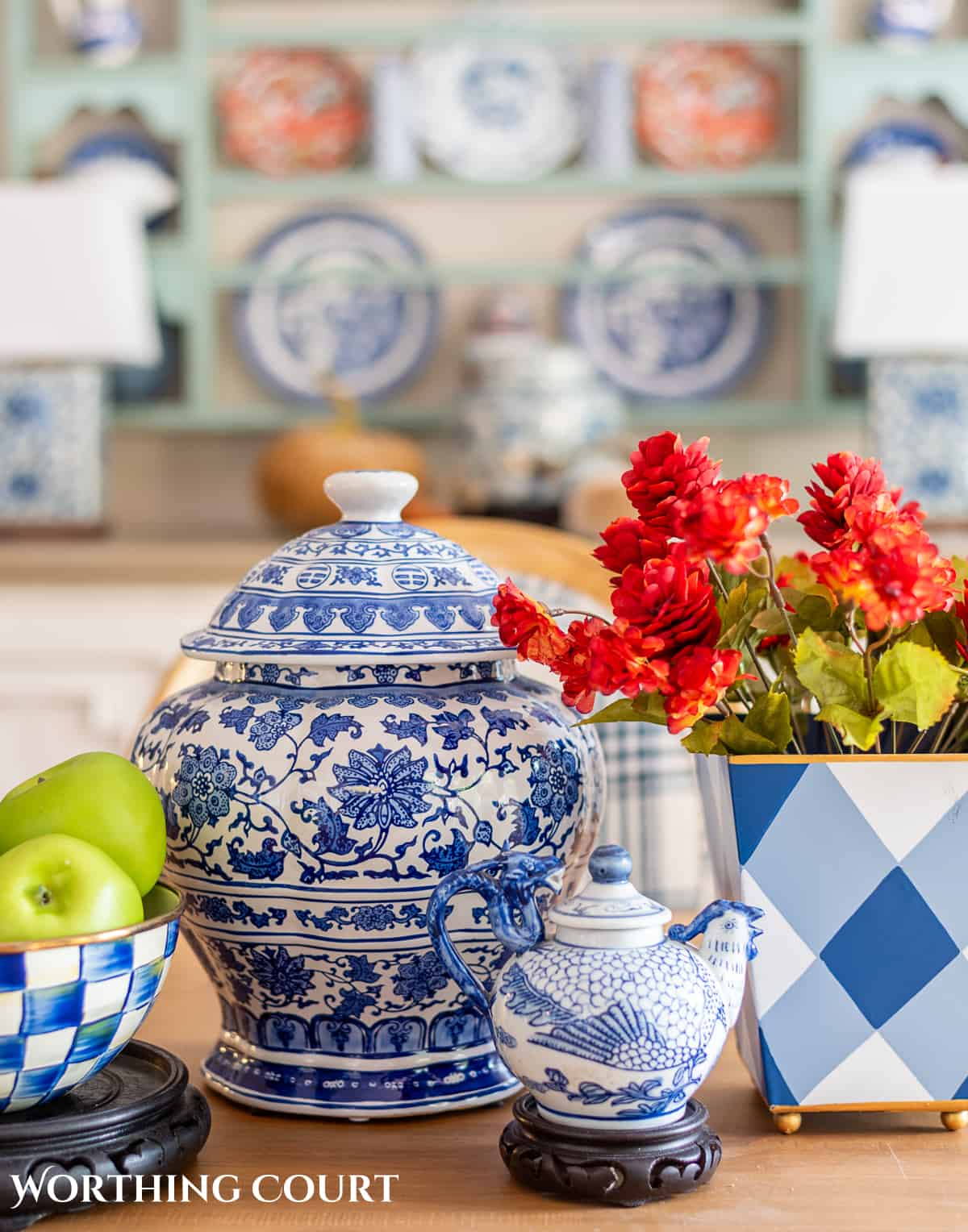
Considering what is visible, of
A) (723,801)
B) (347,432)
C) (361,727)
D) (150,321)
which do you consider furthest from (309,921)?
(150,321)

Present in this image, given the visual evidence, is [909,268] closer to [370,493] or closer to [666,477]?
[370,493]

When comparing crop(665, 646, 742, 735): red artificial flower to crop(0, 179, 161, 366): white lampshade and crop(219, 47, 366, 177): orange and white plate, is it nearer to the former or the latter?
crop(0, 179, 161, 366): white lampshade

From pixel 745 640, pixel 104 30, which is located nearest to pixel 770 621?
pixel 745 640

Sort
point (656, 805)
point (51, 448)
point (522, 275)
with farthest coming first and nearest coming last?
1. point (522, 275)
2. point (51, 448)
3. point (656, 805)

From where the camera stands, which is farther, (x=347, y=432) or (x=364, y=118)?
(x=364, y=118)

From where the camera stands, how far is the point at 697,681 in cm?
67

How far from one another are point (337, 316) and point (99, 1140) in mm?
2285

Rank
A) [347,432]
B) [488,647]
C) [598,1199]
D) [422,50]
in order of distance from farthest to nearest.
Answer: [422,50], [347,432], [488,647], [598,1199]

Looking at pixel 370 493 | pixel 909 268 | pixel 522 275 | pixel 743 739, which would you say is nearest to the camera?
pixel 743 739

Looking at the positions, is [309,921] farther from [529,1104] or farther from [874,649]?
[874,649]

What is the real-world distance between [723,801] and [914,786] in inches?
3.5

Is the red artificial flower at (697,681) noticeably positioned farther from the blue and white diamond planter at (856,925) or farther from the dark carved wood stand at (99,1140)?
the dark carved wood stand at (99,1140)

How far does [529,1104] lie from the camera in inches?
27.7

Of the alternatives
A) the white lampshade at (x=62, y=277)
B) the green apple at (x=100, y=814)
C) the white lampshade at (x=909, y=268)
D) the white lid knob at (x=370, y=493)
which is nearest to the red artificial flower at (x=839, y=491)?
the white lid knob at (x=370, y=493)
